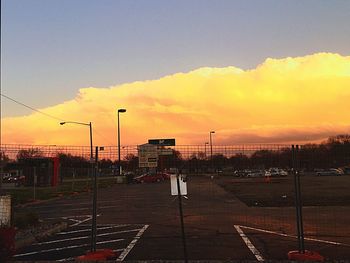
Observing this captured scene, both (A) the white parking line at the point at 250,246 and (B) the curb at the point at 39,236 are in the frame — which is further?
(B) the curb at the point at 39,236

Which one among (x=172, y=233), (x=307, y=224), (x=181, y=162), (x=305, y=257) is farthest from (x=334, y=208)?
(x=305, y=257)

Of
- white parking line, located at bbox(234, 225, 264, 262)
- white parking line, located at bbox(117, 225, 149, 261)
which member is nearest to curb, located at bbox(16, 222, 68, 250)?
white parking line, located at bbox(117, 225, 149, 261)

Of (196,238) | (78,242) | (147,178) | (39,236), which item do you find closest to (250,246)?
(196,238)

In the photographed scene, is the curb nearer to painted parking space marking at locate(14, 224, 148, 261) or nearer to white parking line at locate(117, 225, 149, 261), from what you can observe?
painted parking space marking at locate(14, 224, 148, 261)

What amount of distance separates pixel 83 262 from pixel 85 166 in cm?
4633

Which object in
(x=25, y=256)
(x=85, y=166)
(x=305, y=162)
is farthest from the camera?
(x=85, y=166)

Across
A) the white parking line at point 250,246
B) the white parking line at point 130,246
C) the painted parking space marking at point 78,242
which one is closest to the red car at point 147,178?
the painted parking space marking at point 78,242

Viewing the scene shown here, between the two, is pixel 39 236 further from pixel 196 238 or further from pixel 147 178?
pixel 147 178

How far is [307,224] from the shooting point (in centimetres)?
1323

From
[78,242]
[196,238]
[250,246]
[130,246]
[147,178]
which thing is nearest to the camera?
[250,246]

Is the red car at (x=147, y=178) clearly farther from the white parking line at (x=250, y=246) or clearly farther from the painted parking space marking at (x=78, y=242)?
the white parking line at (x=250, y=246)

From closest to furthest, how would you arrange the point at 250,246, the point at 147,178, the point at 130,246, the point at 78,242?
1. the point at 250,246
2. the point at 130,246
3. the point at 78,242
4. the point at 147,178

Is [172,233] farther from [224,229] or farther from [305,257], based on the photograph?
[305,257]

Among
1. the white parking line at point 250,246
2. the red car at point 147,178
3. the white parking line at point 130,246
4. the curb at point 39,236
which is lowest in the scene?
→ the white parking line at point 250,246
